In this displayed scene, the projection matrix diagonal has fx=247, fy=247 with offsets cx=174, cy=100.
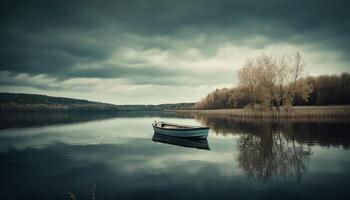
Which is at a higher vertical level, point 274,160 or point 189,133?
point 189,133

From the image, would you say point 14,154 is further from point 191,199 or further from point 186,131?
point 191,199

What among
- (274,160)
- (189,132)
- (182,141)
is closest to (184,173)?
(274,160)

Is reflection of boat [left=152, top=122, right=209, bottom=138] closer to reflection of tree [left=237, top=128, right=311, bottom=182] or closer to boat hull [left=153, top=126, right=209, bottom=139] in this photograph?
boat hull [left=153, top=126, right=209, bottom=139]

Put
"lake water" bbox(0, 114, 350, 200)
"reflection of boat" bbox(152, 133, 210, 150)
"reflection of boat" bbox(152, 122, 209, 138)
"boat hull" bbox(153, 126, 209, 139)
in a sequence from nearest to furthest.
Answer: "lake water" bbox(0, 114, 350, 200) < "reflection of boat" bbox(152, 133, 210, 150) < "reflection of boat" bbox(152, 122, 209, 138) < "boat hull" bbox(153, 126, 209, 139)

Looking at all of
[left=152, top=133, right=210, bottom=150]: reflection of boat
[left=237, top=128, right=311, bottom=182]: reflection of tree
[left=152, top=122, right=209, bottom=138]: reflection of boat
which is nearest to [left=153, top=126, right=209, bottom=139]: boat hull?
[left=152, top=122, right=209, bottom=138]: reflection of boat

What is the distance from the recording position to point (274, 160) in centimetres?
2011

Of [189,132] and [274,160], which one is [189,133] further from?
[274,160]

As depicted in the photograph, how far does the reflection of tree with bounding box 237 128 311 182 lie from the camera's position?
1645cm

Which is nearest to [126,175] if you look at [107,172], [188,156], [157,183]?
[107,172]

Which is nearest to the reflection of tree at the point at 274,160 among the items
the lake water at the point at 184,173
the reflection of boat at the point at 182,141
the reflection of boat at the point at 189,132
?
the lake water at the point at 184,173

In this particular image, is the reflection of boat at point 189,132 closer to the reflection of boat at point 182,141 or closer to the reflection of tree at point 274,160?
the reflection of boat at point 182,141

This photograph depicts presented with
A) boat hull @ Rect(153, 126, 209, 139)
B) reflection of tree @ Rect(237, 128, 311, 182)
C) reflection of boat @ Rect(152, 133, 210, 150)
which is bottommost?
reflection of boat @ Rect(152, 133, 210, 150)

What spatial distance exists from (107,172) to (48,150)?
14.4 meters

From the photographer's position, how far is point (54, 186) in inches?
583
